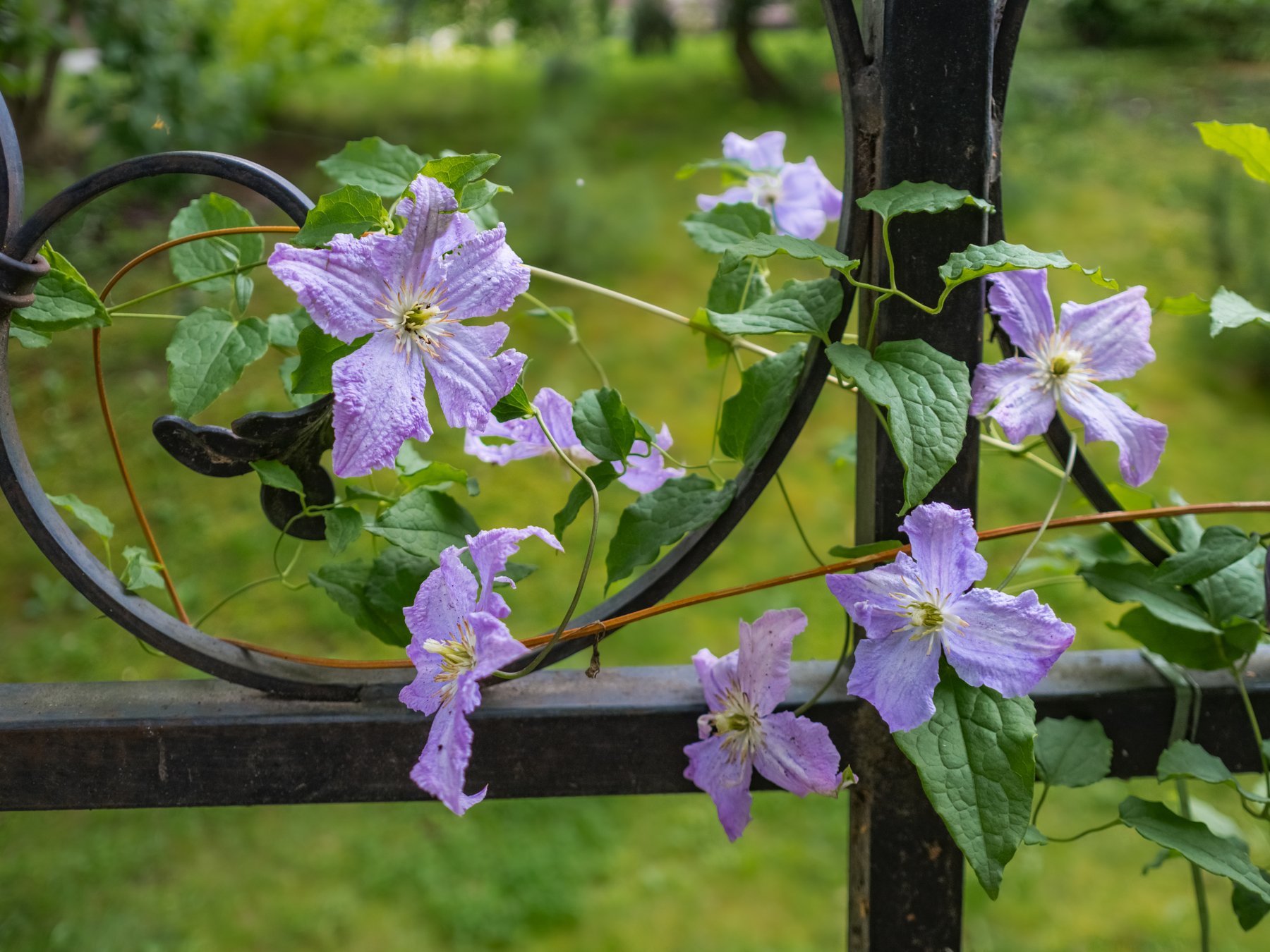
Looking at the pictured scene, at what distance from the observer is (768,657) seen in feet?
1.79

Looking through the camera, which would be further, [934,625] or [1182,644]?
[1182,644]

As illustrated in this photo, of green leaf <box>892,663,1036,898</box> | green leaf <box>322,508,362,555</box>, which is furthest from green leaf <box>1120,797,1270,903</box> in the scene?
green leaf <box>322,508,362,555</box>

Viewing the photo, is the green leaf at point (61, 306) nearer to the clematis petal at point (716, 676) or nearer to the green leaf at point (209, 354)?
the green leaf at point (209, 354)

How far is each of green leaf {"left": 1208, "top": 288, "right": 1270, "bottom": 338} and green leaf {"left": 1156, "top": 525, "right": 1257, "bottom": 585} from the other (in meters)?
0.11

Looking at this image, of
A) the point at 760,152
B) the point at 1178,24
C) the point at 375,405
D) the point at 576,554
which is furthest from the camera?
the point at 1178,24

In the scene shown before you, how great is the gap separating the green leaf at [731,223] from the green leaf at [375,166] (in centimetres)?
16

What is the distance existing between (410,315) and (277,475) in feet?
0.40

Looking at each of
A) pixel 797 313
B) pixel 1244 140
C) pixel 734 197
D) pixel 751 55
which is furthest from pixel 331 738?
pixel 751 55

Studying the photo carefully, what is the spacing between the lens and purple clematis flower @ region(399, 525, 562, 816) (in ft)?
1.55

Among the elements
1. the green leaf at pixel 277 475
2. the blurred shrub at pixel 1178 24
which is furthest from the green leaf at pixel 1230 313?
the blurred shrub at pixel 1178 24

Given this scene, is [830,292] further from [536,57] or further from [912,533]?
[536,57]

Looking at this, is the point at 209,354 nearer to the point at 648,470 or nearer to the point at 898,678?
the point at 648,470

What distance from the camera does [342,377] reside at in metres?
0.45

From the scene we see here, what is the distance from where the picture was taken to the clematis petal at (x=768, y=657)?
1.78 ft
